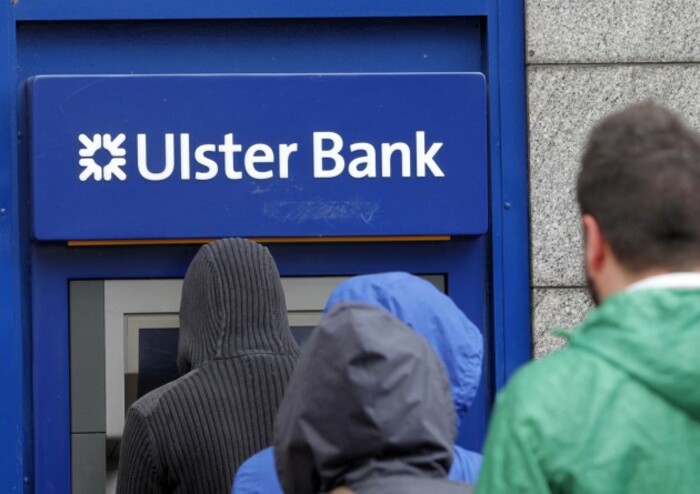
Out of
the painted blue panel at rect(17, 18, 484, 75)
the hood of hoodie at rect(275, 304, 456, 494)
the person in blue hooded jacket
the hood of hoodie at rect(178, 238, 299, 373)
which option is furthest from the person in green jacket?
the painted blue panel at rect(17, 18, 484, 75)

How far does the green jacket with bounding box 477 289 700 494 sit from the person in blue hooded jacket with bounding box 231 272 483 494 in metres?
0.83

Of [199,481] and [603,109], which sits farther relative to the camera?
[603,109]

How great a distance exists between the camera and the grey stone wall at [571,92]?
15.1 feet

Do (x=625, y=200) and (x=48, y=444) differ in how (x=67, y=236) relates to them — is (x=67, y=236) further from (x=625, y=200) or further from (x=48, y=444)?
(x=625, y=200)

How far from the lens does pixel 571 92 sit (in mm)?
4633

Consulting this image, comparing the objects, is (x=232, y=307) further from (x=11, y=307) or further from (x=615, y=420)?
(x=615, y=420)

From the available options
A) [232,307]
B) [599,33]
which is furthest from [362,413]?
[599,33]

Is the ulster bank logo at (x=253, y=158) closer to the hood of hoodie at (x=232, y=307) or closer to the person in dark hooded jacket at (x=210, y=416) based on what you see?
the hood of hoodie at (x=232, y=307)

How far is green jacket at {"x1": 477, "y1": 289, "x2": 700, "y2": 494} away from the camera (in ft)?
5.53

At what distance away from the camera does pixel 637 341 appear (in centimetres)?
172

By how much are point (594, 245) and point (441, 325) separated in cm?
83

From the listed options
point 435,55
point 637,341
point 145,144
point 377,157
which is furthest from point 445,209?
point 637,341

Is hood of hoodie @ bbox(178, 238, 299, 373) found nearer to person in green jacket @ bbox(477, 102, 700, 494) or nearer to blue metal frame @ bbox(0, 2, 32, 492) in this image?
blue metal frame @ bbox(0, 2, 32, 492)

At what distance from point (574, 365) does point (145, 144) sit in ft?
9.48
